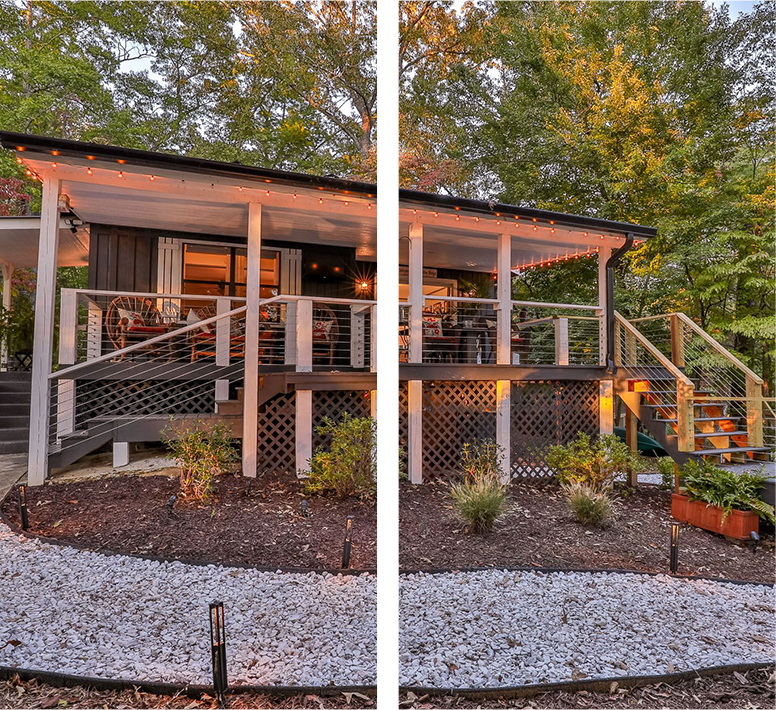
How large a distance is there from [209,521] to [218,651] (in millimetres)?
2725

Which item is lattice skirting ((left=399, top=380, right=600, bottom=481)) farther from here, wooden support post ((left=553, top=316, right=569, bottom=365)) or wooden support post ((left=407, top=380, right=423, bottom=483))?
wooden support post ((left=553, top=316, right=569, bottom=365))

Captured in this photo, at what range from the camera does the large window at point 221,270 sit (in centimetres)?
938

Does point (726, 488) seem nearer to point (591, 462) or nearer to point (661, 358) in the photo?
point (591, 462)

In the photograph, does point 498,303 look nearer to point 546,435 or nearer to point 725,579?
point 546,435

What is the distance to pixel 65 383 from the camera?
21.5 feet

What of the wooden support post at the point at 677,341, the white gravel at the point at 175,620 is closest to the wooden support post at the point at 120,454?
the white gravel at the point at 175,620

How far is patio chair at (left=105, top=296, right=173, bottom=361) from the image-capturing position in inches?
289

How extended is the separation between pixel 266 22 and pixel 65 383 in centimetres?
1302

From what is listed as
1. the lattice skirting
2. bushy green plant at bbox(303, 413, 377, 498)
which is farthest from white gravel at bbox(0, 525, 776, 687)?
the lattice skirting

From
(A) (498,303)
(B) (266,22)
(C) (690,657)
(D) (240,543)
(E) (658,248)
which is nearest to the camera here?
(C) (690,657)

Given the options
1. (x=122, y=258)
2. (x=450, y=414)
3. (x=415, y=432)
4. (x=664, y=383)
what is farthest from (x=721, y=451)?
(x=122, y=258)

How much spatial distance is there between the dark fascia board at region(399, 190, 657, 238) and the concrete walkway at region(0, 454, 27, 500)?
6.17m

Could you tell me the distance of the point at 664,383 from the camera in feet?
25.5

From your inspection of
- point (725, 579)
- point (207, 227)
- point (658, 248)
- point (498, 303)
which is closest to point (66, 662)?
point (725, 579)
